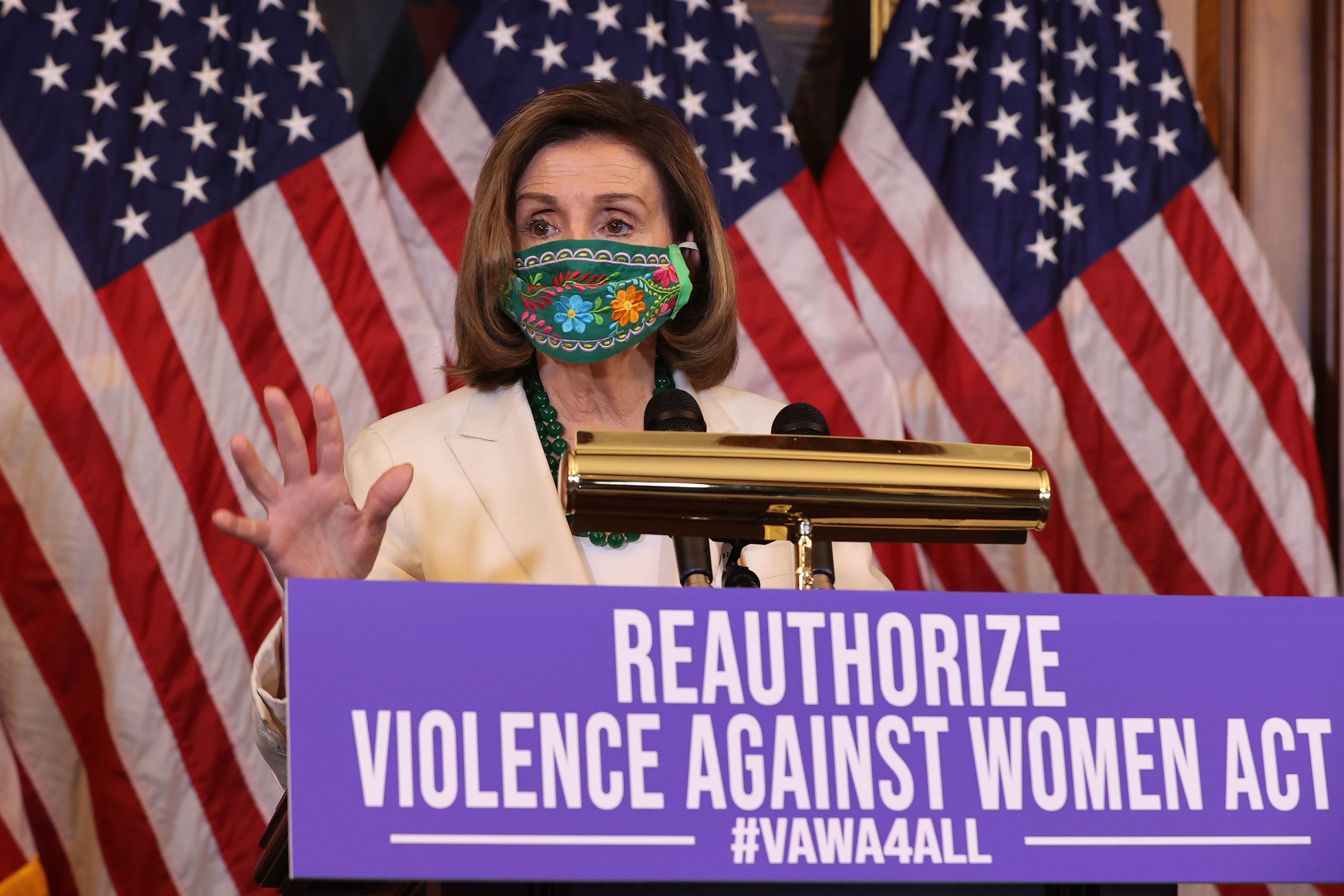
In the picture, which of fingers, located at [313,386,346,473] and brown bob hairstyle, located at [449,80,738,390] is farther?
brown bob hairstyle, located at [449,80,738,390]

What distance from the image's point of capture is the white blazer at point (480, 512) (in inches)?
69.5

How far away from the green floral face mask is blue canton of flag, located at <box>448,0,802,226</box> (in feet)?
4.41

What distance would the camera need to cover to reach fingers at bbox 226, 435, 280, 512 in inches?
44.9

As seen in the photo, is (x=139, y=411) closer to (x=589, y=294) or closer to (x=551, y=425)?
(x=551, y=425)

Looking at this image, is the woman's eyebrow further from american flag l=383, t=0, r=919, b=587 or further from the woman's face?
american flag l=383, t=0, r=919, b=587

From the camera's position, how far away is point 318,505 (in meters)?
1.21

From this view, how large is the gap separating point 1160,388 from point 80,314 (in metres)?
2.47

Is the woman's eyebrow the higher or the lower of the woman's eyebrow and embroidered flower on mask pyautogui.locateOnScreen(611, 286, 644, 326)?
the higher

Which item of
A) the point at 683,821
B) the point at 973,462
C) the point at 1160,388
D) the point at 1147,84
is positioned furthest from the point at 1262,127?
the point at 683,821

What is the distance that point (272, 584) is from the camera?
2906mm

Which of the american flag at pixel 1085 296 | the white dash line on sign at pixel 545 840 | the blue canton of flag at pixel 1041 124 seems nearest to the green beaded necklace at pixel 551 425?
the white dash line on sign at pixel 545 840

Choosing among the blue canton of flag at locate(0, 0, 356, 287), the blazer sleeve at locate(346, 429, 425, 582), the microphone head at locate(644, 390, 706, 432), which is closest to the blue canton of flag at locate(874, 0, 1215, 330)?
the blue canton of flag at locate(0, 0, 356, 287)

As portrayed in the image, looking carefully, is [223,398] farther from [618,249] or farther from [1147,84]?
[1147,84]

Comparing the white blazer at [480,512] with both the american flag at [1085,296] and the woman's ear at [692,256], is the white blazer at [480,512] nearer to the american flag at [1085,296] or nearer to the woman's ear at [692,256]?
the woman's ear at [692,256]
